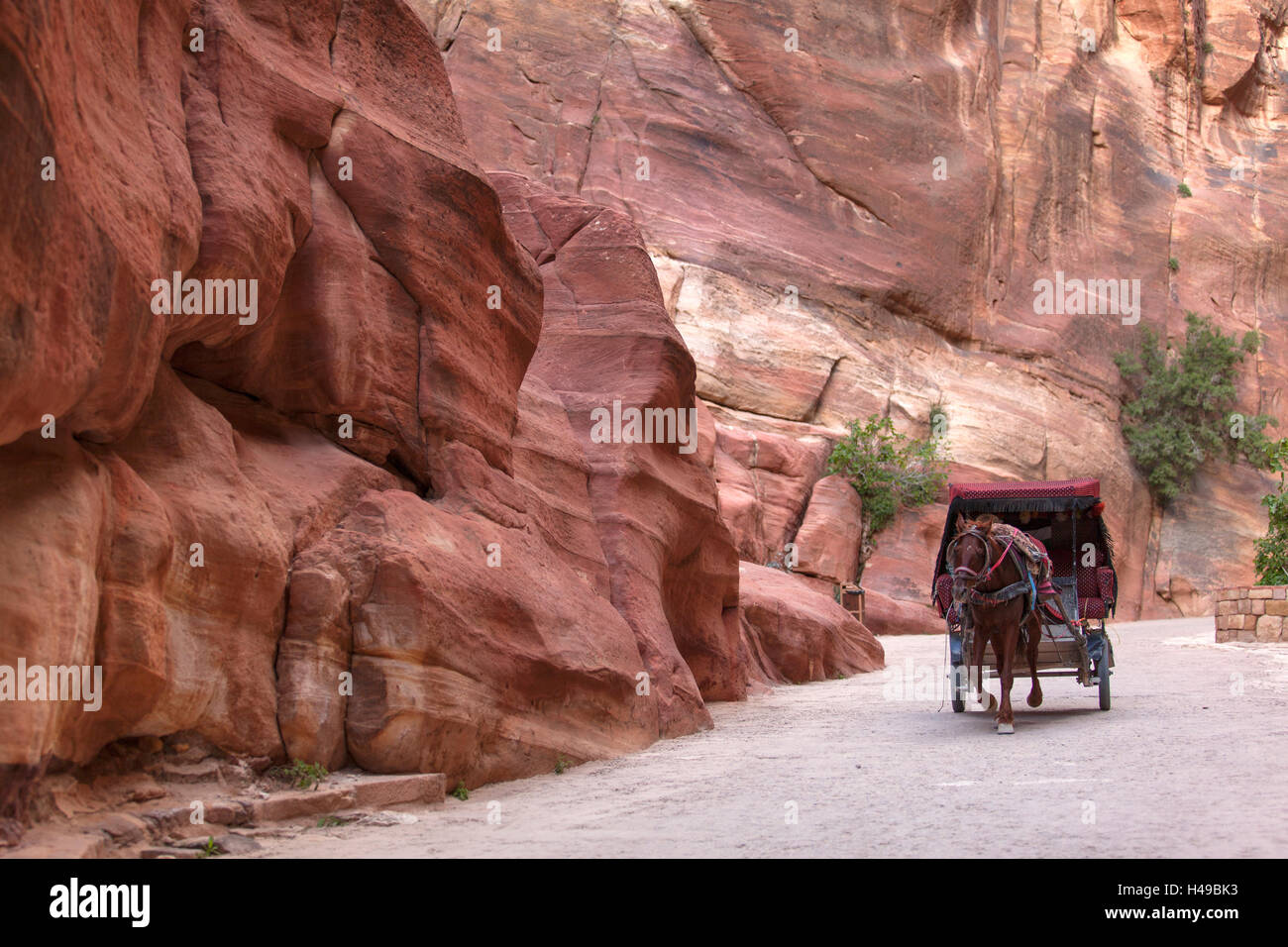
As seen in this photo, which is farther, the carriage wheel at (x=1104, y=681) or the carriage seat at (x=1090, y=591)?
the carriage seat at (x=1090, y=591)

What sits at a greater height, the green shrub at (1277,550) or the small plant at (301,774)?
the green shrub at (1277,550)

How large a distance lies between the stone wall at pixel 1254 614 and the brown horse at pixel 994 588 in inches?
398

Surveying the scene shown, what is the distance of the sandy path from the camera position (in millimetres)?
5488

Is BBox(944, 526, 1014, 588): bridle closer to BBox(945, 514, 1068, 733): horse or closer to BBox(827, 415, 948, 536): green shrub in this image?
BBox(945, 514, 1068, 733): horse

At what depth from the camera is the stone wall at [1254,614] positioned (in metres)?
→ 18.1

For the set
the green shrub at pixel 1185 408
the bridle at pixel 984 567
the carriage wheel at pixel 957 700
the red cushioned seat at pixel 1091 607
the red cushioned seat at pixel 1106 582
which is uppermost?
the green shrub at pixel 1185 408

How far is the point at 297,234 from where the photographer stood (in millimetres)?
7961

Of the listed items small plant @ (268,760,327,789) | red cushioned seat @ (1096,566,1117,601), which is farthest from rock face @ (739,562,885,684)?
small plant @ (268,760,327,789)

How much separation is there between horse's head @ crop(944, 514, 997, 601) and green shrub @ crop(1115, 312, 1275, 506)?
31.6 m

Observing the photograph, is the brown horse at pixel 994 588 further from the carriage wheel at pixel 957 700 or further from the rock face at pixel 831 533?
the rock face at pixel 831 533

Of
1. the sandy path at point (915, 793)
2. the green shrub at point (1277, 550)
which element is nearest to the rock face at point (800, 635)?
the sandy path at point (915, 793)

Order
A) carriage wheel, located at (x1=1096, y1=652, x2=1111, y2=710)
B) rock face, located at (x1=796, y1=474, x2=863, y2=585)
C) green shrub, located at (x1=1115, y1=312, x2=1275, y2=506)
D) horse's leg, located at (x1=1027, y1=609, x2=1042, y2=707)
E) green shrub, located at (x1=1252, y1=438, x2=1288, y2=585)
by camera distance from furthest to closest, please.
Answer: green shrub, located at (x1=1115, y1=312, x2=1275, y2=506) → rock face, located at (x1=796, y1=474, x2=863, y2=585) → green shrub, located at (x1=1252, y1=438, x2=1288, y2=585) → carriage wheel, located at (x1=1096, y1=652, x2=1111, y2=710) → horse's leg, located at (x1=1027, y1=609, x2=1042, y2=707)

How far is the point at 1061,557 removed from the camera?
12.6m

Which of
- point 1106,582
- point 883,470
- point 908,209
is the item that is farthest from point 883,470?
point 1106,582
